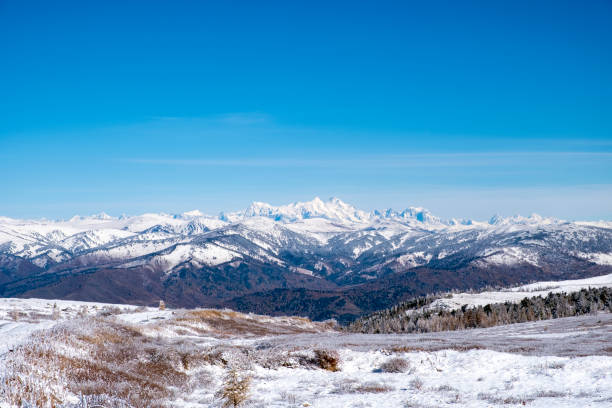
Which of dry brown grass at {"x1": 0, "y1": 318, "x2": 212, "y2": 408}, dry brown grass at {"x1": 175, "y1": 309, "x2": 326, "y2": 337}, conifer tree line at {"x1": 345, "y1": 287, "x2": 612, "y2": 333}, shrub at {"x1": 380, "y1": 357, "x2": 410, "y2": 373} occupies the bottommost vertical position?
conifer tree line at {"x1": 345, "y1": 287, "x2": 612, "y2": 333}

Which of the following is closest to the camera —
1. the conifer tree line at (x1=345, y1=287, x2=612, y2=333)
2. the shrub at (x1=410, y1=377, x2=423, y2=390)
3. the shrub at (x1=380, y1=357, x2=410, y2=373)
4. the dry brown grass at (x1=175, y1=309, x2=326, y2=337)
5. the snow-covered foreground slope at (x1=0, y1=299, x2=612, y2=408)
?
the snow-covered foreground slope at (x1=0, y1=299, x2=612, y2=408)

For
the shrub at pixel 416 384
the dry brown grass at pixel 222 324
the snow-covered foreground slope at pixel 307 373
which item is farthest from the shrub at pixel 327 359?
the dry brown grass at pixel 222 324

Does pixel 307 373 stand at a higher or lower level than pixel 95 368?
lower

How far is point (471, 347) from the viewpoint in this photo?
3634cm

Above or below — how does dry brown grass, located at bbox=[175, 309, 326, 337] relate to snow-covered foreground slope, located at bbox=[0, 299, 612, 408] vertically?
below

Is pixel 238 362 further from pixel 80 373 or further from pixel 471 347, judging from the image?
pixel 471 347

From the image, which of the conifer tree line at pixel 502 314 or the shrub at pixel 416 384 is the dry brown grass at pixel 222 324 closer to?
the shrub at pixel 416 384

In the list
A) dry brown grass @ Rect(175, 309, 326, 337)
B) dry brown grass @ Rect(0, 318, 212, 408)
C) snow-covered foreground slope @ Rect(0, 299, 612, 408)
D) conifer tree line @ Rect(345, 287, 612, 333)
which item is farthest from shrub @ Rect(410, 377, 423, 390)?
conifer tree line @ Rect(345, 287, 612, 333)

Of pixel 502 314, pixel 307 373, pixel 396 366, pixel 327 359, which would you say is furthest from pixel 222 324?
pixel 502 314

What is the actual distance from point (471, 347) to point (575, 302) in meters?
157

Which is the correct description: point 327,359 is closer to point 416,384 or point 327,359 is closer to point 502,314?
point 416,384

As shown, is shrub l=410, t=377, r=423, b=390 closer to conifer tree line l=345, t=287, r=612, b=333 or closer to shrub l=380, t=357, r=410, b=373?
shrub l=380, t=357, r=410, b=373

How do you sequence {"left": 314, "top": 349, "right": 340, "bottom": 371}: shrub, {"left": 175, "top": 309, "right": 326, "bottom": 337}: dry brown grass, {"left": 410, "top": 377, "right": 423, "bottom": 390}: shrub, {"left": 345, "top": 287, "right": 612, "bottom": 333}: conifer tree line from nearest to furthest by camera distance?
1. {"left": 410, "top": 377, "right": 423, "bottom": 390}: shrub
2. {"left": 314, "top": 349, "right": 340, "bottom": 371}: shrub
3. {"left": 175, "top": 309, "right": 326, "bottom": 337}: dry brown grass
4. {"left": 345, "top": 287, "right": 612, "bottom": 333}: conifer tree line

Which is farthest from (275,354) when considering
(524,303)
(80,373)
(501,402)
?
(524,303)
